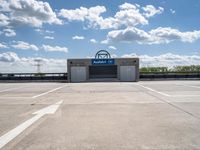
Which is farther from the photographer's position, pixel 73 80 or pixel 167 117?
pixel 73 80

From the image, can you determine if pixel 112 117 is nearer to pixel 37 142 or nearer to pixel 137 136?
pixel 137 136

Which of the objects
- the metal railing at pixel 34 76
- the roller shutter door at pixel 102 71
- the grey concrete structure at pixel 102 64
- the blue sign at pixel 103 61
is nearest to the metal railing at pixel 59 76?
the metal railing at pixel 34 76

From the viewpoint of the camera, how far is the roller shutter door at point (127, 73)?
3606 centimetres

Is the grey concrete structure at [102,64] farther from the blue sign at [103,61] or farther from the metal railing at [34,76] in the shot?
the metal railing at [34,76]

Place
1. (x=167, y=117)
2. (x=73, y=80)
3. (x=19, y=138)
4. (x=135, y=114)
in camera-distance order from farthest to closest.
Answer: (x=73, y=80) < (x=135, y=114) < (x=167, y=117) < (x=19, y=138)

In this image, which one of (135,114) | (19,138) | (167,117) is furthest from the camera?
(135,114)

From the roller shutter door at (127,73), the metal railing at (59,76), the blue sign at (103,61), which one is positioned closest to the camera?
the roller shutter door at (127,73)

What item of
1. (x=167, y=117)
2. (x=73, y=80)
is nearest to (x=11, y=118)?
(x=167, y=117)

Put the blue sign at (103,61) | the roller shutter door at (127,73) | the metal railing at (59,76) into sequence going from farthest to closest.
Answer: the metal railing at (59,76), the blue sign at (103,61), the roller shutter door at (127,73)

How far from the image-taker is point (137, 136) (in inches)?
197

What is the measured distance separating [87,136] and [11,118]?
310 cm

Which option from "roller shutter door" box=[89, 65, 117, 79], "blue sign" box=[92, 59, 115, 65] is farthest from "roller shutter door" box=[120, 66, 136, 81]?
"blue sign" box=[92, 59, 115, 65]

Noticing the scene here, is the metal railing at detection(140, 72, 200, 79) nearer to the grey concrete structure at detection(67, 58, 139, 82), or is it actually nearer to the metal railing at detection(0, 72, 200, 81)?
the metal railing at detection(0, 72, 200, 81)

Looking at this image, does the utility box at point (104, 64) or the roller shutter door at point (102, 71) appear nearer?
the utility box at point (104, 64)
